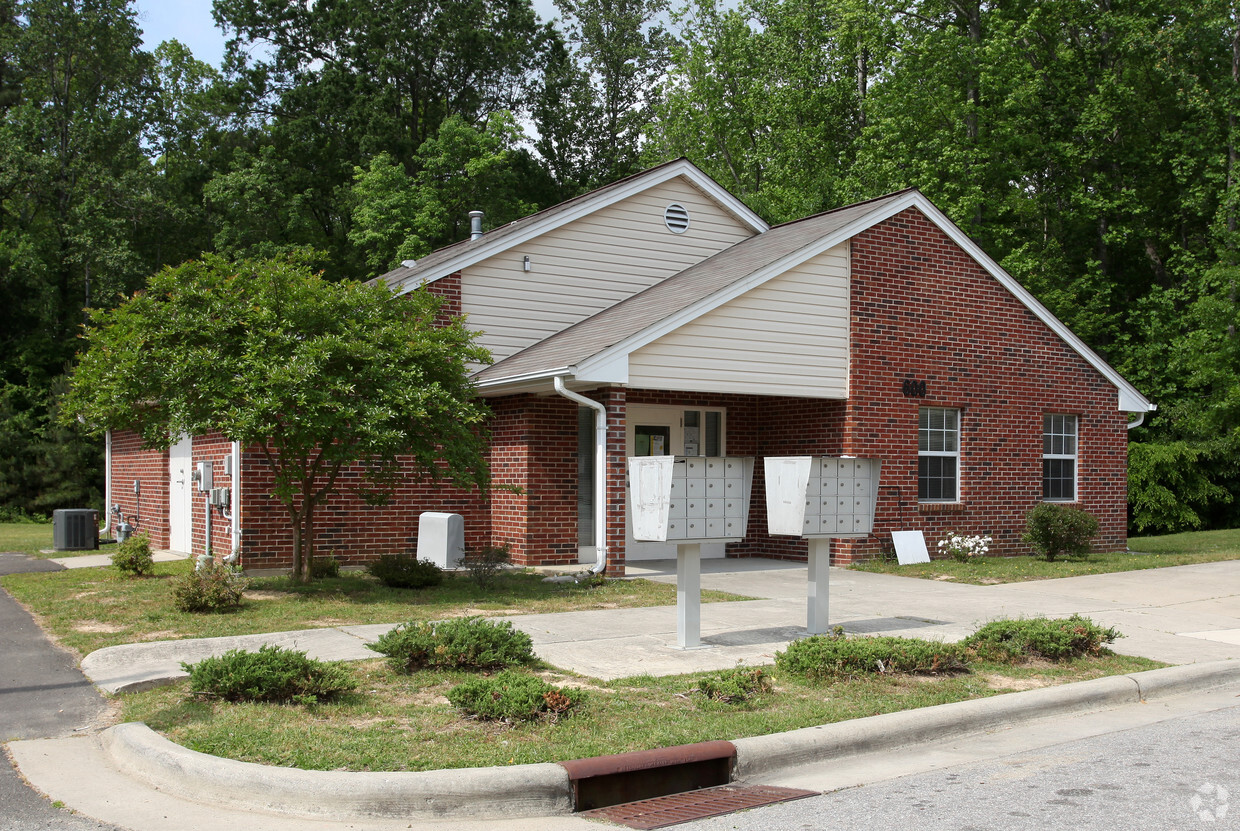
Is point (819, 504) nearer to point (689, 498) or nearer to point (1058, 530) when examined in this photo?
point (689, 498)

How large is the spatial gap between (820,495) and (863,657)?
1922 millimetres

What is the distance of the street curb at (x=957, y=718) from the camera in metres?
6.27

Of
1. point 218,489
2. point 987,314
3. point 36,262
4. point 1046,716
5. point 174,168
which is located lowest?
point 1046,716

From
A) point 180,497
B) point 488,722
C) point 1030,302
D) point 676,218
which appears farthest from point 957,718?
point 180,497

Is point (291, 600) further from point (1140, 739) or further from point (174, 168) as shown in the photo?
point (174, 168)

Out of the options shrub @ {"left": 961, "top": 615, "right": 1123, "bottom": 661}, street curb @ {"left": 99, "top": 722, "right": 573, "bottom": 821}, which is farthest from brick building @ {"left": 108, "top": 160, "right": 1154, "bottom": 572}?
street curb @ {"left": 99, "top": 722, "right": 573, "bottom": 821}

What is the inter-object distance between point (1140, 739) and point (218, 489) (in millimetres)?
11610

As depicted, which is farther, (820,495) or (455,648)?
(820,495)

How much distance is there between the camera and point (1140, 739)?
685 centimetres

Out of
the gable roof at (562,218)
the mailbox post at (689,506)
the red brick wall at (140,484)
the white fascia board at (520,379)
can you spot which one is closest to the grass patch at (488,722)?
the mailbox post at (689,506)

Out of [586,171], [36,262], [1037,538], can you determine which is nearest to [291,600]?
[1037,538]

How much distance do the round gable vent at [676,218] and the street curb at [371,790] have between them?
14.6 meters

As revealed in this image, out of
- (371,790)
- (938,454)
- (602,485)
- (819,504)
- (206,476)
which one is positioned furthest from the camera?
(938,454)

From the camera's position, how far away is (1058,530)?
1697 centimetres
